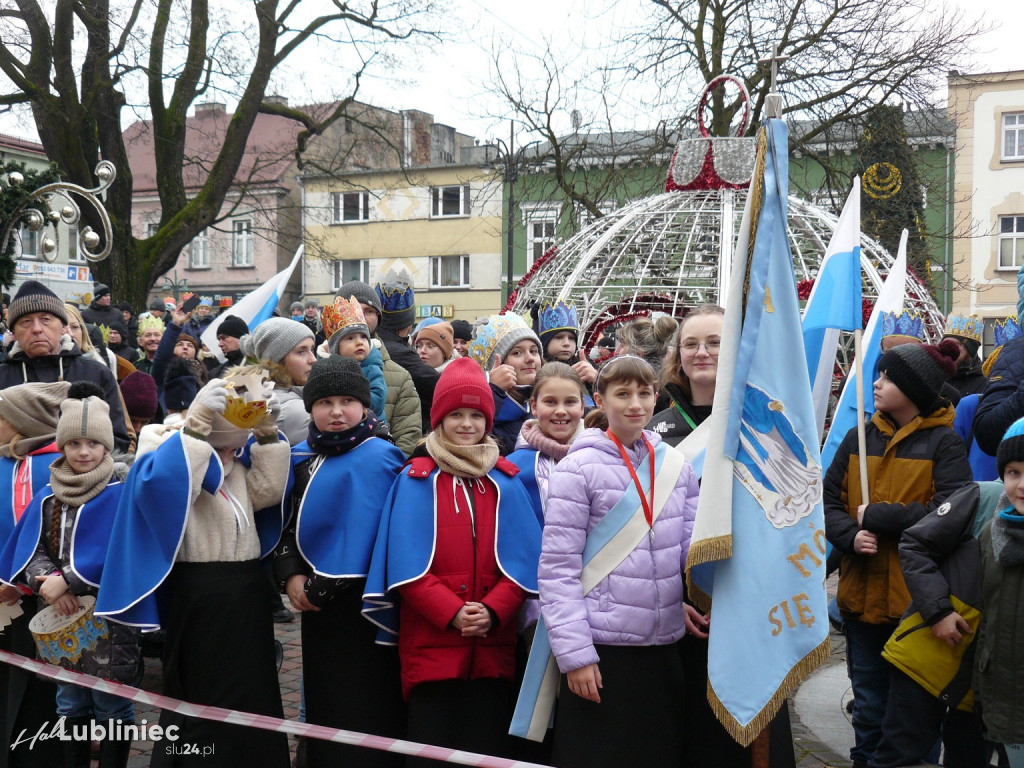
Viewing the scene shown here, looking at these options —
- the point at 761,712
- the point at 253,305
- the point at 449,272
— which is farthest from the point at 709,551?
the point at 449,272

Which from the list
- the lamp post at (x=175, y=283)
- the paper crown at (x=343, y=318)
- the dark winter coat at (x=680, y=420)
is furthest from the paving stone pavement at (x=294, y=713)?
the lamp post at (x=175, y=283)

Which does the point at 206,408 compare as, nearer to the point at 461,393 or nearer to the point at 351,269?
the point at 461,393

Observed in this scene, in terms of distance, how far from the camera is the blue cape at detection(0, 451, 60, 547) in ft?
13.8

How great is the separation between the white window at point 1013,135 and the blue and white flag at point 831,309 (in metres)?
30.4

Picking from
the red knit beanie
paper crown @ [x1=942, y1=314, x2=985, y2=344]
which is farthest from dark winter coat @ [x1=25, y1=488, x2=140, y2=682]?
paper crown @ [x1=942, y1=314, x2=985, y2=344]

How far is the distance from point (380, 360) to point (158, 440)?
137 cm

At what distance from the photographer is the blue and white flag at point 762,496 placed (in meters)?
2.96

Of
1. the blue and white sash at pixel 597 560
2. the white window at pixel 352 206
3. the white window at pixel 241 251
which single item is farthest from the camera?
the white window at pixel 241 251

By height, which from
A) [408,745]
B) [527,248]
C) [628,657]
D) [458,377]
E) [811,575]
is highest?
[527,248]

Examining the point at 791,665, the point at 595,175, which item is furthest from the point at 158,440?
the point at 595,175

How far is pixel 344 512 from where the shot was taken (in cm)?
368

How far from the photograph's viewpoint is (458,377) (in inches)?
145

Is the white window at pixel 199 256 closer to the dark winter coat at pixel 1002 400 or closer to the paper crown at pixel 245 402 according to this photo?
the paper crown at pixel 245 402

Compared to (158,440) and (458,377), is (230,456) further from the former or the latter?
(458,377)
